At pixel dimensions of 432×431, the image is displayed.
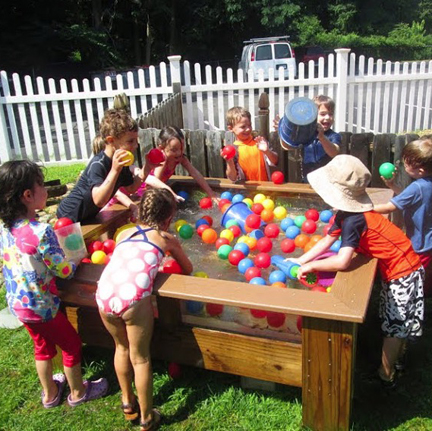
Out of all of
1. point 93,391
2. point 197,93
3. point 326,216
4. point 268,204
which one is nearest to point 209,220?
point 268,204

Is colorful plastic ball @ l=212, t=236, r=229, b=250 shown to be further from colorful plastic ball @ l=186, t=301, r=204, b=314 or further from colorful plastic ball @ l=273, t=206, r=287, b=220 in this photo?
colorful plastic ball @ l=186, t=301, r=204, b=314

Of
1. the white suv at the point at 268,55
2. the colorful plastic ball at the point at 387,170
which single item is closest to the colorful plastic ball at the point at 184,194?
the colorful plastic ball at the point at 387,170

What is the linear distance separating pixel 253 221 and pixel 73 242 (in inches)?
69.4

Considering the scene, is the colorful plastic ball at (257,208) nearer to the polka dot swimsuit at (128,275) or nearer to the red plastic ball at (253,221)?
the red plastic ball at (253,221)

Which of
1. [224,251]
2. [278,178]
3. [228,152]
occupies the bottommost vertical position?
[224,251]

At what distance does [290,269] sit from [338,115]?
5.50m

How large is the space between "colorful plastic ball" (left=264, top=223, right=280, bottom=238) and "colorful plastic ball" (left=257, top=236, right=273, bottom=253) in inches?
9.1

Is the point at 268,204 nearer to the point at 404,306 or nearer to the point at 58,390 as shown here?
the point at 404,306

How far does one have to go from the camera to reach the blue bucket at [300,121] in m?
3.91

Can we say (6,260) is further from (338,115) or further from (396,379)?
(338,115)

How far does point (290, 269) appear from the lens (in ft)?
10.7

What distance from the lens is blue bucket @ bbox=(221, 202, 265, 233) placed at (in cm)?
430

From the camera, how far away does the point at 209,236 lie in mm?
4156

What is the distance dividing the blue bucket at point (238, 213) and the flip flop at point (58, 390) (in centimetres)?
205
